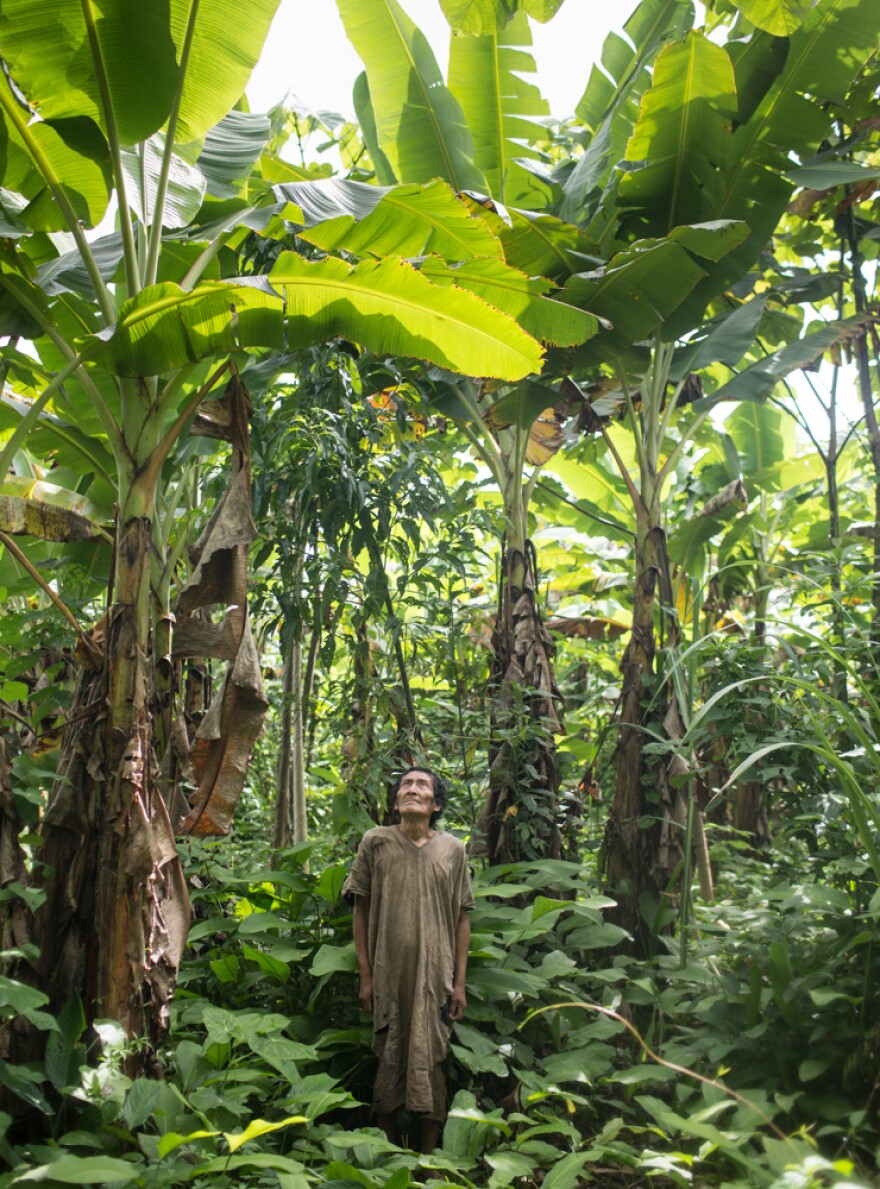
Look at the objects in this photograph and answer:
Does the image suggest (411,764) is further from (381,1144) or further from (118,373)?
(118,373)

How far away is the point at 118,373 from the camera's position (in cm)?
317

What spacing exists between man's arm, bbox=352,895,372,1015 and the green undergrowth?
0.12 meters

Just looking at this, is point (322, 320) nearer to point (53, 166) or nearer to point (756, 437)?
point (53, 166)

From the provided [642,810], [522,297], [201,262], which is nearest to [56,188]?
[201,262]

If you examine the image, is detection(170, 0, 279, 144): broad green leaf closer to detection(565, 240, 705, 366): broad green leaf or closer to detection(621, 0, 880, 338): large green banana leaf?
detection(565, 240, 705, 366): broad green leaf

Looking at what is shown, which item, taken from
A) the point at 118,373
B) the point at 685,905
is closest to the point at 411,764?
the point at 685,905

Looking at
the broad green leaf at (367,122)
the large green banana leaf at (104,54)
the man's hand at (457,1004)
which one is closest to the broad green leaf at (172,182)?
the large green banana leaf at (104,54)

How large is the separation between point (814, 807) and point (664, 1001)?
101 cm

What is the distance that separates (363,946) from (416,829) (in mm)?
486

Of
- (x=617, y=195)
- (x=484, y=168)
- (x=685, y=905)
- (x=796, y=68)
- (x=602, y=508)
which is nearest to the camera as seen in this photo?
(x=685, y=905)

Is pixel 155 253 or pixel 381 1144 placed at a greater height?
pixel 155 253

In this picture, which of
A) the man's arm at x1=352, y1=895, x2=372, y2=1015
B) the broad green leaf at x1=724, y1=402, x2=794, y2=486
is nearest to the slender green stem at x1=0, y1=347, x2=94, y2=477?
the man's arm at x1=352, y1=895, x2=372, y2=1015

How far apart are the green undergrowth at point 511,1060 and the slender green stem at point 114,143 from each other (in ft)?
7.52

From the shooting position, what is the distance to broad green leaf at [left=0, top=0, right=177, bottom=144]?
305 cm
